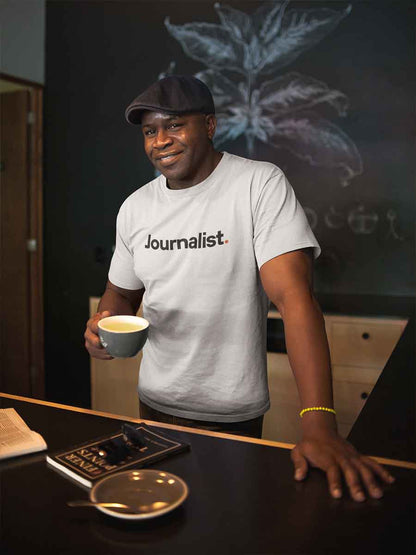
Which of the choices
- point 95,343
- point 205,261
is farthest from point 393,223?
point 95,343

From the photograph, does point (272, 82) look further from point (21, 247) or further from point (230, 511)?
point (230, 511)

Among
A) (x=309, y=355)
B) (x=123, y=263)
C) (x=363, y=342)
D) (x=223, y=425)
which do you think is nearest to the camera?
(x=309, y=355)

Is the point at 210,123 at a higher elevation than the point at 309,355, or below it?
higher

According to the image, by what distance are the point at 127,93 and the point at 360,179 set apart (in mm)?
1685

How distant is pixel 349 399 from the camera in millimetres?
2906

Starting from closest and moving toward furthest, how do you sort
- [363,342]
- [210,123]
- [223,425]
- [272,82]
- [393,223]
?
[223,425]
[210,123]
[363,342]
[393,223]
[272,82]

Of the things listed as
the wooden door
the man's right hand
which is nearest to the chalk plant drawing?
the wooden door

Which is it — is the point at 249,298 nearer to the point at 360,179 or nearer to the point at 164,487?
the point at 164,487

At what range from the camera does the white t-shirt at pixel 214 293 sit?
1.57 metres

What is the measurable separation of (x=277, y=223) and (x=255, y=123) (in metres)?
2.26

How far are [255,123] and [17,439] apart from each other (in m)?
2.82

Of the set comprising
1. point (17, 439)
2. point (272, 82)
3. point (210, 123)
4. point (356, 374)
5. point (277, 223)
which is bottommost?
point (356, 374)

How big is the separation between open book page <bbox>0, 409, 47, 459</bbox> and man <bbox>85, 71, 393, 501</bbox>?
0.84 feet

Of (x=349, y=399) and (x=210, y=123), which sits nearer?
(x=210, y=123)
